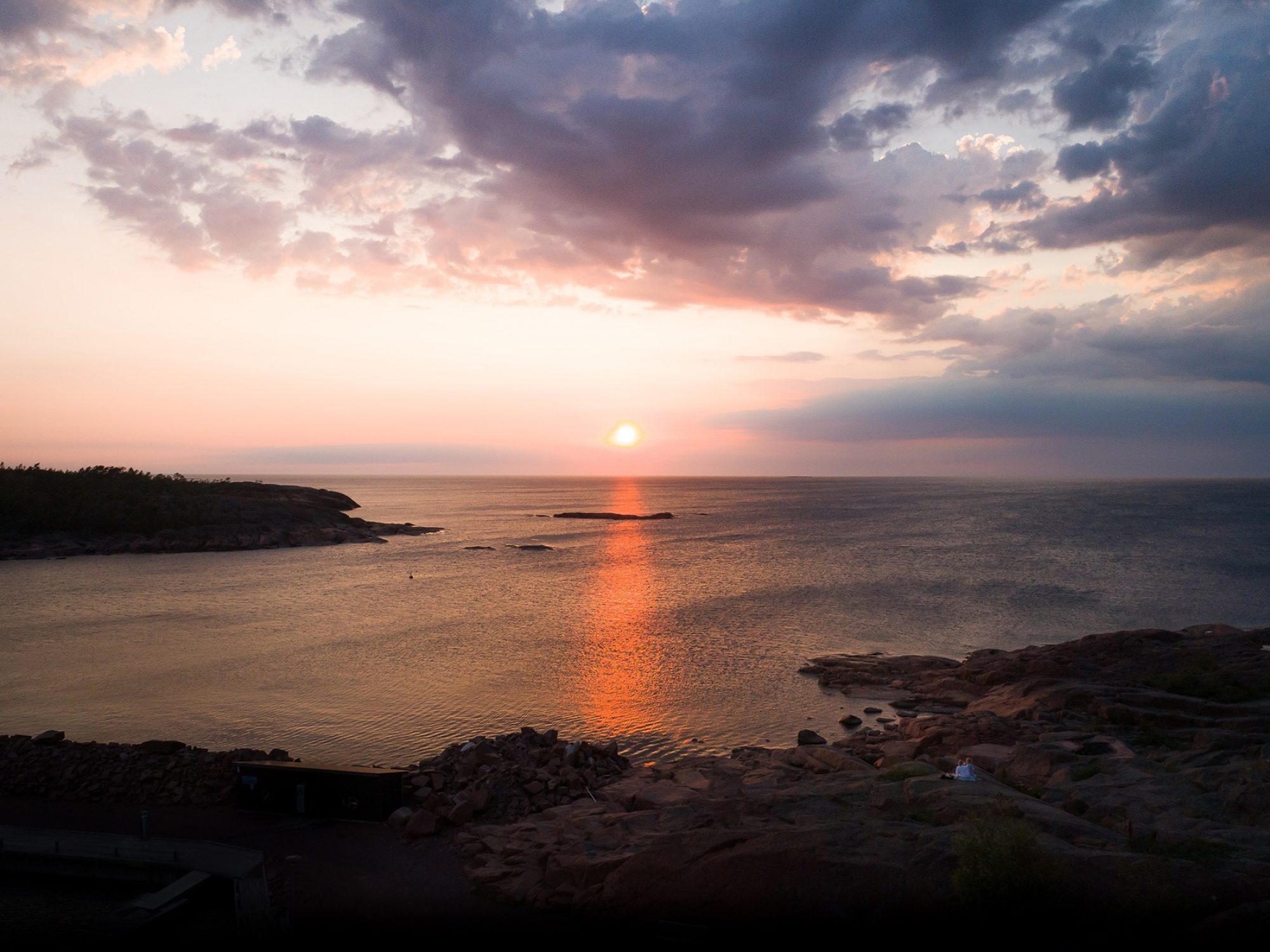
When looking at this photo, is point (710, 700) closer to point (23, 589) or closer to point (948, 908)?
point (948, 908)

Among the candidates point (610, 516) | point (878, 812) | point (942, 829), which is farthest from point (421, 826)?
point (610, 516)

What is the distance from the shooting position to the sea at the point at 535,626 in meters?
23.6

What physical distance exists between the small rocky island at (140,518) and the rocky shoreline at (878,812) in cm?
6469

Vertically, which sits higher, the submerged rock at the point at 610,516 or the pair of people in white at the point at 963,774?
the pair of people in white at the point at 963,774

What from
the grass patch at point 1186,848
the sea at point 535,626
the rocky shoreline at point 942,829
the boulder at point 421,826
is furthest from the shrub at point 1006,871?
the sea at point 535,626

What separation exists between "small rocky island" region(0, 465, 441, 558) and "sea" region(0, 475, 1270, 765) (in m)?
5.07

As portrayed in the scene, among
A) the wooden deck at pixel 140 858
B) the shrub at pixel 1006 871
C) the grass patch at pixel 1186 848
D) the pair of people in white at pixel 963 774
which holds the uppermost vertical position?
the shrub at pixel 1006 871

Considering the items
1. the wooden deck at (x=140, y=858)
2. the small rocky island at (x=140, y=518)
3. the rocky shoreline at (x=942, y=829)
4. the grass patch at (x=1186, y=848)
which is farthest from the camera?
the small rocky island at (x=140, y=518)

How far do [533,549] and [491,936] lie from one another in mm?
71299

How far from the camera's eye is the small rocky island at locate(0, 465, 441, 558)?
71.0 meters

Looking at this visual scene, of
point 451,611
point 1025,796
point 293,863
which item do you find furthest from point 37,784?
point 451,611

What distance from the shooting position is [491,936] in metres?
11.1

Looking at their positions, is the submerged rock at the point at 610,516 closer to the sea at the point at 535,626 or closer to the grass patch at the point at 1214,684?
the sea at the point at 535,626

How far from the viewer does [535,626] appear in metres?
40.4
